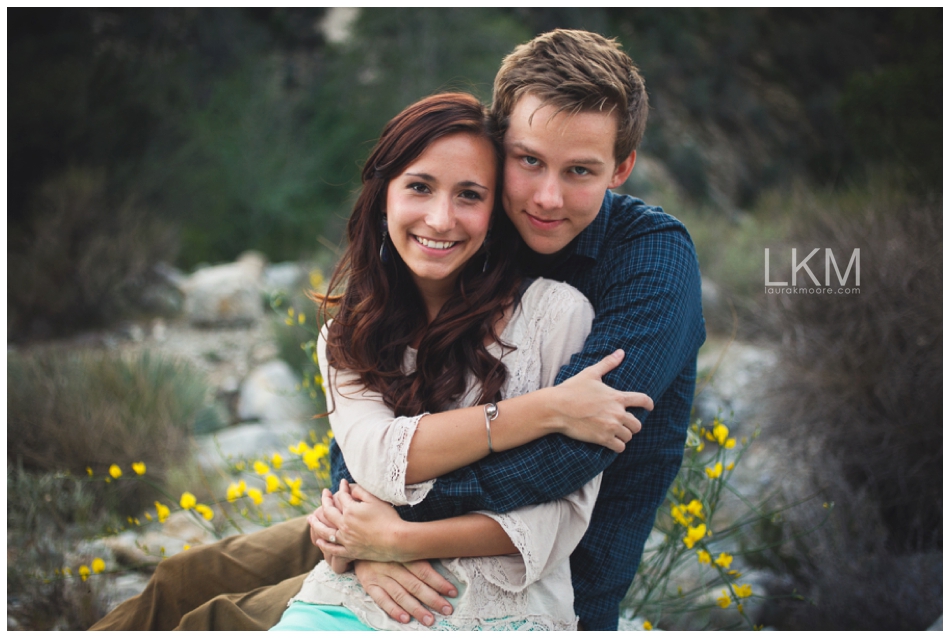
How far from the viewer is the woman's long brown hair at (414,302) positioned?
5.42 ft

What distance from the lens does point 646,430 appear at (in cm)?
173

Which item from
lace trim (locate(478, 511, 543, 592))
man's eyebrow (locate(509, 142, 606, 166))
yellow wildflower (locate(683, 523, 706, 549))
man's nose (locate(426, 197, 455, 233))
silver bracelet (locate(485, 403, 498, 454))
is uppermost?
man's eyebrow (locate(509, 142, 606, 166))

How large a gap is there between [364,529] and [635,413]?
69 cm

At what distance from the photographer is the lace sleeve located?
1.53 m

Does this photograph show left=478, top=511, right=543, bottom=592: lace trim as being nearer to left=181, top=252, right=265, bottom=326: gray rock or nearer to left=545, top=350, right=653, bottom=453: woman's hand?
left=545, top=350, right=653, bottom=453: woman's hand

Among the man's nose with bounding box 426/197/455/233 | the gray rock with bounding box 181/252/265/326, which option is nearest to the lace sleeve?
the man's nose with bounding box 426/197/455/233

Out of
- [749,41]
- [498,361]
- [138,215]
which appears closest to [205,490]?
[498,361]

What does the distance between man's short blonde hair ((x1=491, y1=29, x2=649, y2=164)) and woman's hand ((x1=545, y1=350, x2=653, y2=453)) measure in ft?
2.16

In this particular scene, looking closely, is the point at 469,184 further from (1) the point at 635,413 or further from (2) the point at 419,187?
(1) the point at 635,413

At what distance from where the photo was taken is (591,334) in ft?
5.25
